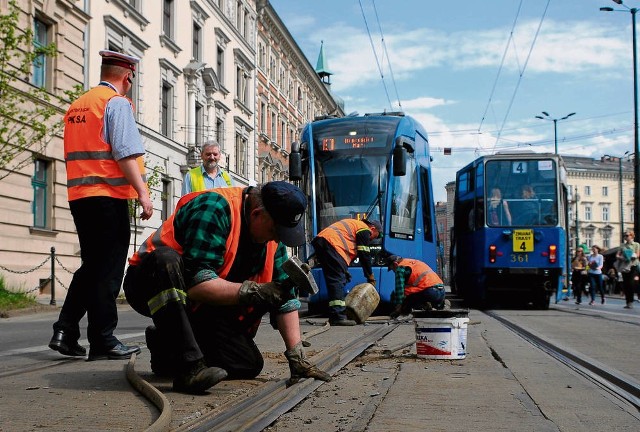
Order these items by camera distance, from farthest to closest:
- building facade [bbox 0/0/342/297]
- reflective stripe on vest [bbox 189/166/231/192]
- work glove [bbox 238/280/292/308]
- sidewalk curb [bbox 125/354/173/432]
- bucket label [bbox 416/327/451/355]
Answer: building facade [bbox 0/0/342/297] → reflective stripe on vest [bbox 189/166/231/192] → bucket label [bbox 416/327/451/355] → work glove [bbox 238/280/292/308] → sidewalk curb [bbox 125/354/173/432]

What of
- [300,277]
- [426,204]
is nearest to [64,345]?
[300,277]

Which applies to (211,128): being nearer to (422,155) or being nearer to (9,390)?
(422,155)

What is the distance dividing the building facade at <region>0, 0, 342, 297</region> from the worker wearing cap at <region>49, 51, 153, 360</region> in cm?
264

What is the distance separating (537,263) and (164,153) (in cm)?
1701

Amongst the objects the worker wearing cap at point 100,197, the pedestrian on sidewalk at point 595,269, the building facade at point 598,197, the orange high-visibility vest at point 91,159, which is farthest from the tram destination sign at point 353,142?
the building facade at point 598,197

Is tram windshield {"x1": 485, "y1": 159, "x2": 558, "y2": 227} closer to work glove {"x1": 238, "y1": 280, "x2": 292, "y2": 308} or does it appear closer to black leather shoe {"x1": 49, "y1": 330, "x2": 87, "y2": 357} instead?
black leather shoe {"x1": 49, "y1": 330, "x2": 87, "y2": 357}

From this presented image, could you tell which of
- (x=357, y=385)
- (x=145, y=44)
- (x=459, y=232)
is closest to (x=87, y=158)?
(x=357, y=385)

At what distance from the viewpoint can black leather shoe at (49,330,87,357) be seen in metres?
5.54

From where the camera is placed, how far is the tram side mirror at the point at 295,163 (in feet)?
44.5

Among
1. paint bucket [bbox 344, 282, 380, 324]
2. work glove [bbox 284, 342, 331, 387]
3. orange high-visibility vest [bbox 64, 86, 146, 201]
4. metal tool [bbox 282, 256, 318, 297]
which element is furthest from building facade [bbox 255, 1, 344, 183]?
metal tool [bbox 282, 256, 318, 297]

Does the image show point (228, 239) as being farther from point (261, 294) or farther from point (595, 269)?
point (595, 269)

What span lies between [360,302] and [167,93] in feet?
76.9

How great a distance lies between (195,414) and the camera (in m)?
3.50

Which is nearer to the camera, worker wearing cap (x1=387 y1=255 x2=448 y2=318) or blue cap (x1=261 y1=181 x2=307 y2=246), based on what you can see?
blue cap (x1=261 y1=181 x2=307 y2=246)
